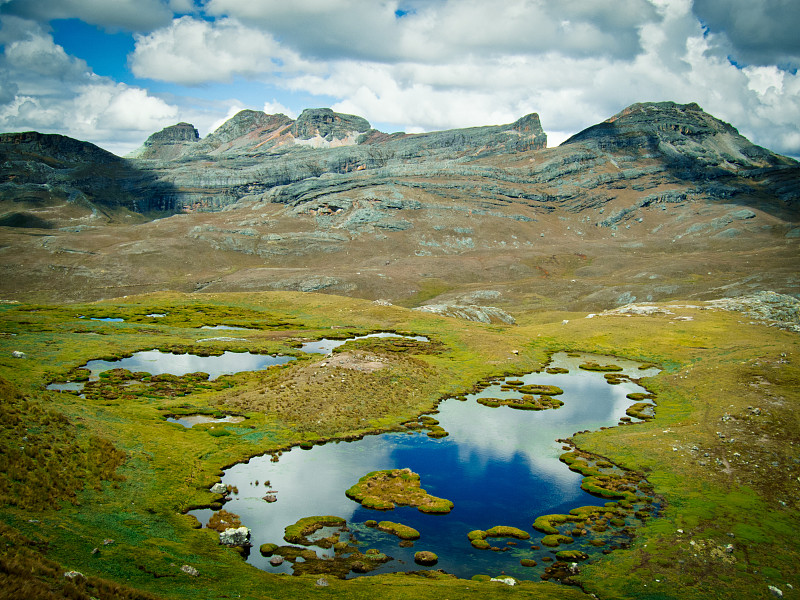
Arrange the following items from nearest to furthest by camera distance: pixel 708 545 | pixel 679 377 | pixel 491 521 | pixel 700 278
A: pixel 708 545 < pixel 491 521 < pixel 679 377 < pixel 700 278

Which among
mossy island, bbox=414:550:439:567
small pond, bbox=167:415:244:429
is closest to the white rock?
mossy island, bbox=414:550:439:567

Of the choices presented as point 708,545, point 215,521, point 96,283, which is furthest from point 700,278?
point 96,283

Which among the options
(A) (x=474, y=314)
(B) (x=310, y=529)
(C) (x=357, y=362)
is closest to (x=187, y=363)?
(C) (x=357, y=362)

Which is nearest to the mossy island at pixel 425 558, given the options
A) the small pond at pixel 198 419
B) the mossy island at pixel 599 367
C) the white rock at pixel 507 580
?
the white rock at pixel 507 580

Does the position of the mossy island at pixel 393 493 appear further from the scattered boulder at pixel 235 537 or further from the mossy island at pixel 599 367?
the mossy island at pixel 599 367

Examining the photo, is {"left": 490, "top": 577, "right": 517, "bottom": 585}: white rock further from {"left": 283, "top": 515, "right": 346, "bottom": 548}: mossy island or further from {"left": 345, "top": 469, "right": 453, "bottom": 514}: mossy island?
{"left": 283, "top": 515, "right": 346, "bottom": 548}: mossy island

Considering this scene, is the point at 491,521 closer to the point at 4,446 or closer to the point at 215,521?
the point at 215,521

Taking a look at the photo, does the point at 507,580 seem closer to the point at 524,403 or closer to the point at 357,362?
the point at 524,403
